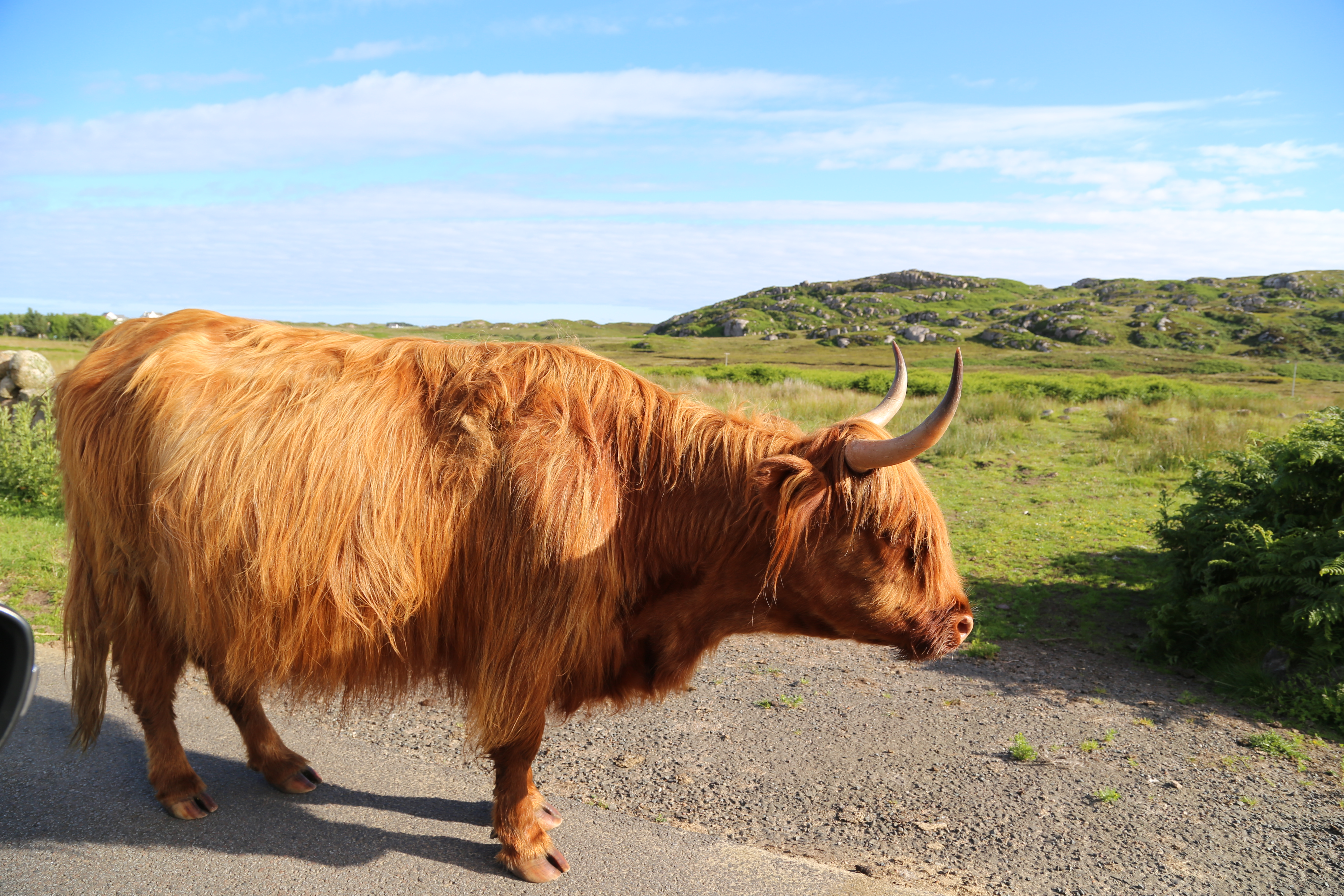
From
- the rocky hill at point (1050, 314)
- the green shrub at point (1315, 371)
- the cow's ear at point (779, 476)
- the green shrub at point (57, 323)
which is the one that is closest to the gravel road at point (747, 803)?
the cow's ear at point (779, 476)

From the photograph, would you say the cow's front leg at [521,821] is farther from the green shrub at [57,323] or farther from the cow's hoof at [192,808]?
the green shrub at [57,323]

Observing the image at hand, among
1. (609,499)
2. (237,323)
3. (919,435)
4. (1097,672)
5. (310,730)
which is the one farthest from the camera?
(1097,672)

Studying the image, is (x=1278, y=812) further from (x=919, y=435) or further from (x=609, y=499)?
(x=609, y=499)

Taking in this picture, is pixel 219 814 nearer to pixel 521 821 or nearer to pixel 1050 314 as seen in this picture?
pixel 521 821

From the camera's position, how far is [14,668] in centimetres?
199

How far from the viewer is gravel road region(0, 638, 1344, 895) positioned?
310 cm

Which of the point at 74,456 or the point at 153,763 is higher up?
the point at 74,456

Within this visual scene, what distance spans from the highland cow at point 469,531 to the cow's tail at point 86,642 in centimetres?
1

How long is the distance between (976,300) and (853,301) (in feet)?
74.7

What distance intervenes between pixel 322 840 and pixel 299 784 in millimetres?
442

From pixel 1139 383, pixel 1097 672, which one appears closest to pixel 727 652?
pixel 1097 672

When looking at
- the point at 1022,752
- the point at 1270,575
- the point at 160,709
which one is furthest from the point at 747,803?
the point at 1270,575

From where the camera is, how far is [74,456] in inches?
128

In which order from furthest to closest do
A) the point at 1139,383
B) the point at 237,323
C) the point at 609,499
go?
the point at 1139,383
the point at 237,323
the point at 609,499
